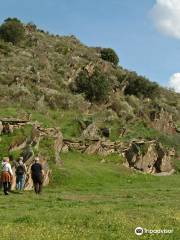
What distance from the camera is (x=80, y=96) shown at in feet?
192

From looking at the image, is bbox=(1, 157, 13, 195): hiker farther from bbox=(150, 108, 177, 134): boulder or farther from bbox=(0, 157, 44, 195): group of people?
bbox=(150, 108, 177, 134): boulder

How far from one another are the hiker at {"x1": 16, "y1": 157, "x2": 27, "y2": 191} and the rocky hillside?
4113 millimetres

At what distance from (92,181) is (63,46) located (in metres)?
49.6

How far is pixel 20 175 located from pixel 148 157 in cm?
1900

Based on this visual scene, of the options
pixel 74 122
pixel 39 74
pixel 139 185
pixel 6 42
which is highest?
pixel 6 42

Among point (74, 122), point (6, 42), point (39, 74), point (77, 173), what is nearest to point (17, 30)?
point (6, 42)

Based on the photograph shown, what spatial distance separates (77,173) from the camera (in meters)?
33.9

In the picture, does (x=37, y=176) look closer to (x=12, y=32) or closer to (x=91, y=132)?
(x=91, y=132)

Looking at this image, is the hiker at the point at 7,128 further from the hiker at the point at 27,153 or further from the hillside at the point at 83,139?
the hiker at the point at 27,153

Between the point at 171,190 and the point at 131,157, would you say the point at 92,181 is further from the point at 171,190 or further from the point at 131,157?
the point at 131,157

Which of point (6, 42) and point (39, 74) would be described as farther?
point (6, 42)

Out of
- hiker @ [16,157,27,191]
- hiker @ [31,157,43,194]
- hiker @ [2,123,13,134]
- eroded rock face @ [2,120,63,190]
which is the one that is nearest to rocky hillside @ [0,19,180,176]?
eroded rock face @ [2,120,63,190]

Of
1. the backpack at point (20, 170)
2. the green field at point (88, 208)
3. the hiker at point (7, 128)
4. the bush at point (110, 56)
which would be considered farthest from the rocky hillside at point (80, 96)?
the green field at point (88, 208)

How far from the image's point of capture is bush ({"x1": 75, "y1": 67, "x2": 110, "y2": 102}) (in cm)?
6138
